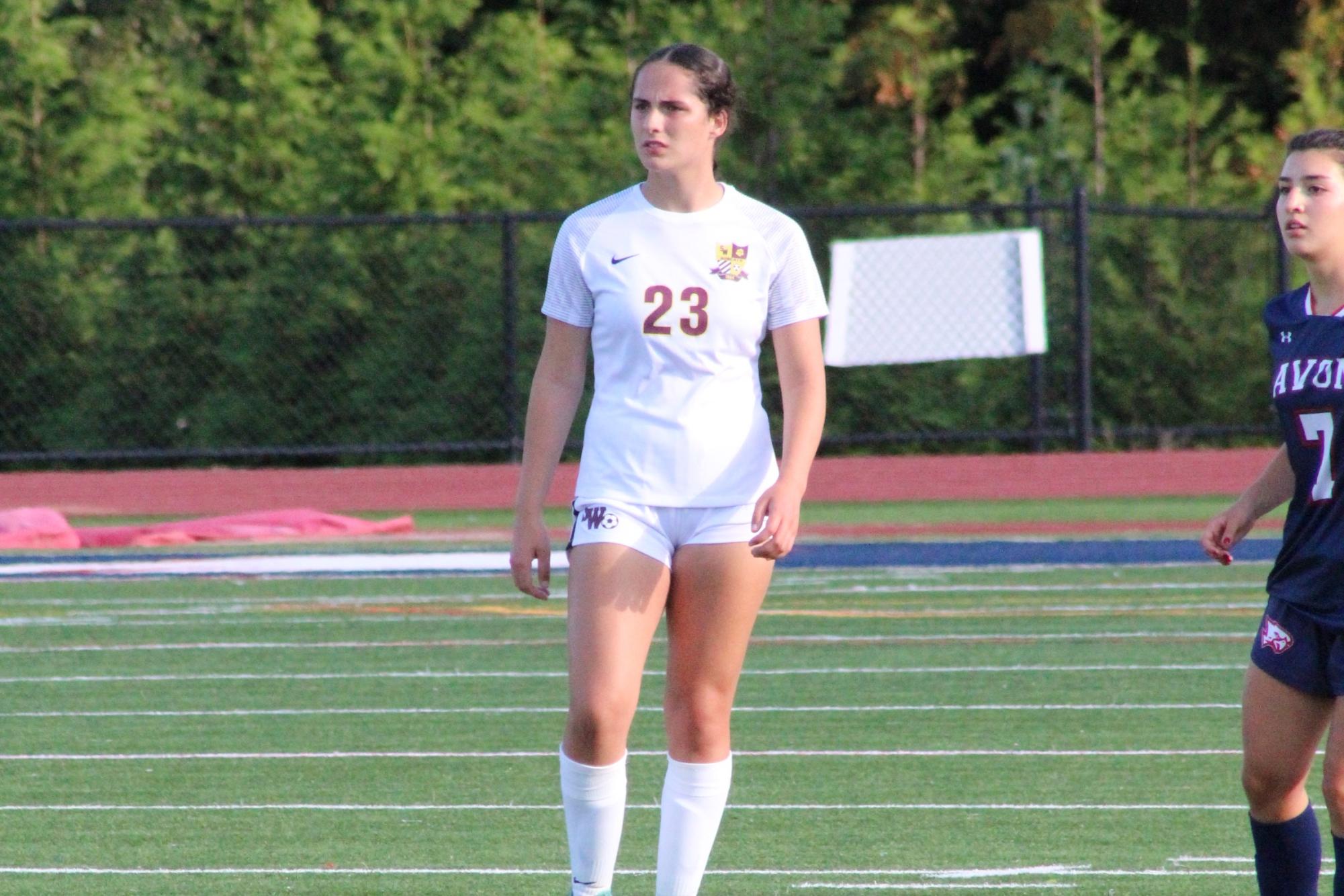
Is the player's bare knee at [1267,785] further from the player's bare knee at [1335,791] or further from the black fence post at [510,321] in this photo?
the black fence post at [510,321]

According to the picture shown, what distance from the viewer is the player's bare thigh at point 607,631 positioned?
455 centimetres

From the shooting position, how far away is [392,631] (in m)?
10.9

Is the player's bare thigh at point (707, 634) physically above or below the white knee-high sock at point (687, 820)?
above

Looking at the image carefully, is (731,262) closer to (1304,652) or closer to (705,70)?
(705,70)

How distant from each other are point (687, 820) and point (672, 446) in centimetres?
82

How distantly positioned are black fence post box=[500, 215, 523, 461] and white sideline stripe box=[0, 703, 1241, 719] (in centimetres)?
953

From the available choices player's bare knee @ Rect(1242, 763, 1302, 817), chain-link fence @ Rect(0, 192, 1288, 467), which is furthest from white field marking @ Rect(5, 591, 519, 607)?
player's bare knee @ Rect(1242, 763, 1302, 817)

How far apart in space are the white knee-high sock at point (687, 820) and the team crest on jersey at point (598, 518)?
0.53 meters

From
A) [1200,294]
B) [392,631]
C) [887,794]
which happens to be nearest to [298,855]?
[887,794]

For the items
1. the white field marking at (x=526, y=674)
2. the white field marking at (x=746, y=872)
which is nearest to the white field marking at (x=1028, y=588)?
the white field marking at (x=526, y=674)

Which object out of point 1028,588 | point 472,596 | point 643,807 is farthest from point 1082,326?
point 643,807

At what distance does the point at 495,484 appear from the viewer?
17.8 meters

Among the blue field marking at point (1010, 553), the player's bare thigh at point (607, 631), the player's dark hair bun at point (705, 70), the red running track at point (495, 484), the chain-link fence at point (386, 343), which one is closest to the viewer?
the player's bare thigh at point (607, 631)

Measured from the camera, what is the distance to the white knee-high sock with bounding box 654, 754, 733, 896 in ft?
15.5
